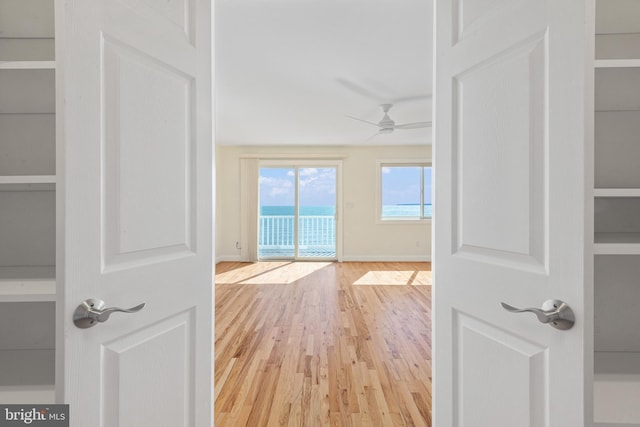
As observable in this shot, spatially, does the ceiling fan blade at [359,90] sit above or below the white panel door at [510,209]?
above

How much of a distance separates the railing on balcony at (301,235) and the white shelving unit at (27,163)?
620 cm

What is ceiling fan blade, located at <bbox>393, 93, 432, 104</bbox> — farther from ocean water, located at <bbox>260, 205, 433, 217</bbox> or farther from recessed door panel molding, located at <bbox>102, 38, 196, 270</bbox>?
ocean water, located at <bbox>260, 205, 433, 217</bbox>

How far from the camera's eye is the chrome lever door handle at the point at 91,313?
2.56 feet

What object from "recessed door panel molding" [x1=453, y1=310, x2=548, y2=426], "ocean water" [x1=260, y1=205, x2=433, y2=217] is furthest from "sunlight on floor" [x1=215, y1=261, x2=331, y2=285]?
"recessed door panel molding" [x1=453, y1=310, x2=548, y2=426]

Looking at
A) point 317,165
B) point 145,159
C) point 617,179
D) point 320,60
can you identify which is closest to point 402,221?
point 317,165

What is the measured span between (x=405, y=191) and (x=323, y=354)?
5373mm

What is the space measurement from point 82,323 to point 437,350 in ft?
3.73

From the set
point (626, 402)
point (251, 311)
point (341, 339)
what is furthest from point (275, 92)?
point (626, 402)

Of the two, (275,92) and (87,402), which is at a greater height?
(275,92)

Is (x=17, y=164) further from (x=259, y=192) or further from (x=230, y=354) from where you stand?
(x=259, y=192)

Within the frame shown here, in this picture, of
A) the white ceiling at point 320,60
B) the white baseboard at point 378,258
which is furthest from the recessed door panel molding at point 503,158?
the white baseboard at point 378,258

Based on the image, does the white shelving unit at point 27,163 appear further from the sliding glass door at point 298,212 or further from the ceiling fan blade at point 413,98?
the sliding glass door at point 298,212

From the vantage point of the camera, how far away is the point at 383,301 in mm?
4141

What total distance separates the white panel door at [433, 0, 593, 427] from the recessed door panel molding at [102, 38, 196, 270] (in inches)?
36.0
